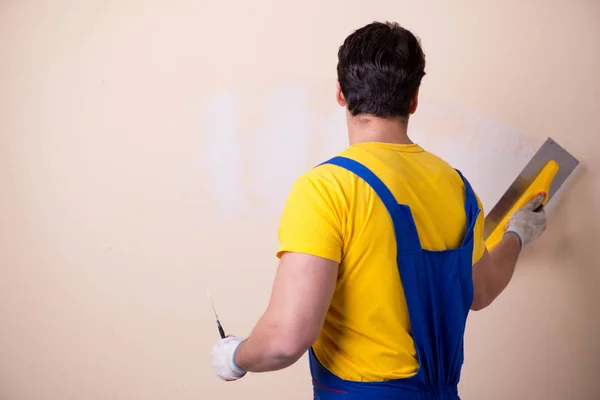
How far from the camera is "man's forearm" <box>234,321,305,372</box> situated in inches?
39.4

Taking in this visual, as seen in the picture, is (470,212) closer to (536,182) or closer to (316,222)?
(316,222)

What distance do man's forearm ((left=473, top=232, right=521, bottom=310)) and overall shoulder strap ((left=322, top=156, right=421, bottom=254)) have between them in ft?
1.07

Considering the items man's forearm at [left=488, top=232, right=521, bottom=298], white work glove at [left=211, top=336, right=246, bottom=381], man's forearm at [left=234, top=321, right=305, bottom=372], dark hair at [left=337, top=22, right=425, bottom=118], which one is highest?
dark hair at [left=337, top=22, right=425, bottom=118]

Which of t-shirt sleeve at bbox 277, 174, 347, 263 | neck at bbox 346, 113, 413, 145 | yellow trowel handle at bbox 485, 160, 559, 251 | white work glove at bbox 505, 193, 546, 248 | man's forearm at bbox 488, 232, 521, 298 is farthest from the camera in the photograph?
yellow trowel handle at bbox 485, 160, 559, 251

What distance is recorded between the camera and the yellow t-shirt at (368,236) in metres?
1.00

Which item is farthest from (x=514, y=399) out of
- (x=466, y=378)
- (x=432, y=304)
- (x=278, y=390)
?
(x=432, y=304)

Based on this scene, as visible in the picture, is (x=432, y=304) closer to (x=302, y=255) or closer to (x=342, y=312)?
(x=342, y=312)

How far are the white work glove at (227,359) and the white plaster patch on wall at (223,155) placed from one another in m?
0.79

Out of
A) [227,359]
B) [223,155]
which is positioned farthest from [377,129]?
[223,155]

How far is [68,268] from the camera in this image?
6.91ft

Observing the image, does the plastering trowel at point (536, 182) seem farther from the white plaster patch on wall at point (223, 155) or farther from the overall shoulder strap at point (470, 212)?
the white plaster patch on wall at point (223, 155)

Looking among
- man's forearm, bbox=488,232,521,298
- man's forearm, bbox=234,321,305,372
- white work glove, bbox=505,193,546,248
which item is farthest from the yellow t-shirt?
white work glove, bbox=505,193,546,248

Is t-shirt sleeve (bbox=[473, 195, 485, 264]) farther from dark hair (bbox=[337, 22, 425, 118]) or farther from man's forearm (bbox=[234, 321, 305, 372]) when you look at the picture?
man's forearm (bbox=[234, 321, 305, 372])

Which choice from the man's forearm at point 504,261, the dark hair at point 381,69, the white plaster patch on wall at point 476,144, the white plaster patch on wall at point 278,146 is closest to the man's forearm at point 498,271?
the man's forearm at point 504,261
